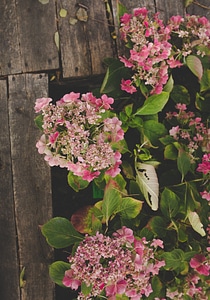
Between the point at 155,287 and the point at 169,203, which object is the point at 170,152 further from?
the point at 155,287

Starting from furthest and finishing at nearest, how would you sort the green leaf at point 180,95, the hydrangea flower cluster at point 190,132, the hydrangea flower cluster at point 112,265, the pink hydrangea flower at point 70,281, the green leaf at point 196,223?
the green leaf at point 180,95 < the hydrangea flower cluster at point 190,132 < the green leaf at point 196,223 < the pink hydrangea flower at point 70,281 < the hydrangea flower cluster at point 112,265

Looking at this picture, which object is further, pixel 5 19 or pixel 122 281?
pixel 5 19

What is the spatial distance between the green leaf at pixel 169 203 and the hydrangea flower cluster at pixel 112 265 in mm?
174

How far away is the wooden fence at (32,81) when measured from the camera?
1915 mm

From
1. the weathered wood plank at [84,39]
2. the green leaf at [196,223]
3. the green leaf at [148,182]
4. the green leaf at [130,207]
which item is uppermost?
the weathered wood plank at [84,39]

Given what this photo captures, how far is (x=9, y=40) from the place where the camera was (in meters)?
1.99

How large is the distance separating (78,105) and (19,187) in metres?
0.61

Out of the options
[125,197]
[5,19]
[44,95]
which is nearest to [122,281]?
[125,197]

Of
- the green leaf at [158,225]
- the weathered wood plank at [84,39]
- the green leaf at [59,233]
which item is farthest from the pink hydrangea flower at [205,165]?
the weathered wood plank at [84,39]

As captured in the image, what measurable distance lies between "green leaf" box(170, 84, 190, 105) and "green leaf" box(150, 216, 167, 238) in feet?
1.61

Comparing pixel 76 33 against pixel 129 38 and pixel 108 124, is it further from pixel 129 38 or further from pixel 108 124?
pixel 108 124

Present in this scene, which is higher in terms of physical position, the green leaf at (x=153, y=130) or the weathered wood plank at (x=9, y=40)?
the weathered wood plank at (x=9, y=40)

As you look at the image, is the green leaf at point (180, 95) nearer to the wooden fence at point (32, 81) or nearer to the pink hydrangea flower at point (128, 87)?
the pink hydrangea flower at point (128, 87)

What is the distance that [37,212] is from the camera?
1.92 m
